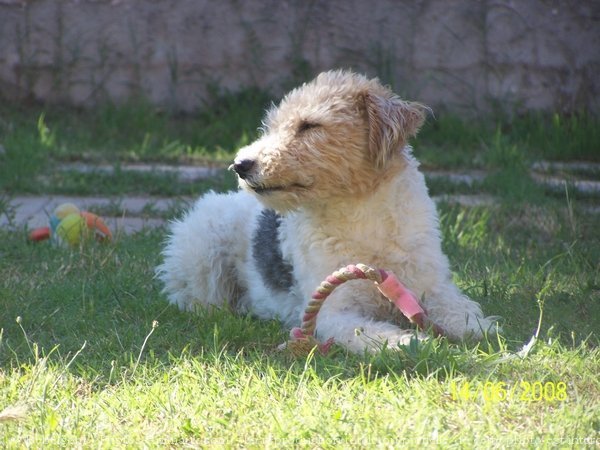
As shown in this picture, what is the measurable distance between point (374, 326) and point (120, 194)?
3929 mm

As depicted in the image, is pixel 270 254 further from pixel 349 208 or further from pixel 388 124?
pixel 388 124

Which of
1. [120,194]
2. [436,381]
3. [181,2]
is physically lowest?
[120,194]

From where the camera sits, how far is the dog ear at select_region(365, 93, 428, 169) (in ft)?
14.1

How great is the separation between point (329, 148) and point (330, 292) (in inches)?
24.5

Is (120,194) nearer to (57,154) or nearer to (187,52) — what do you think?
(57,154)

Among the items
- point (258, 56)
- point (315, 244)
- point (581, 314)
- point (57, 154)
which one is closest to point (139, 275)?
point (315, 244)

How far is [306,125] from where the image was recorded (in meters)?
4.35

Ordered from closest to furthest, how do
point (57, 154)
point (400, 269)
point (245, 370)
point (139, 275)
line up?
1. point (245, 370)
2. point (400, 269)
3. point (139, 275)
4. point (57, 154)

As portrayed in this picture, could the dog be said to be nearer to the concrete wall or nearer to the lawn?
the lawn

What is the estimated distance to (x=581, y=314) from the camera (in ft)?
15.6

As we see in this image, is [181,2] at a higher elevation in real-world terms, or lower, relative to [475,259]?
higher

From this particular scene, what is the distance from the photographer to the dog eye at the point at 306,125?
4324 millimetres
